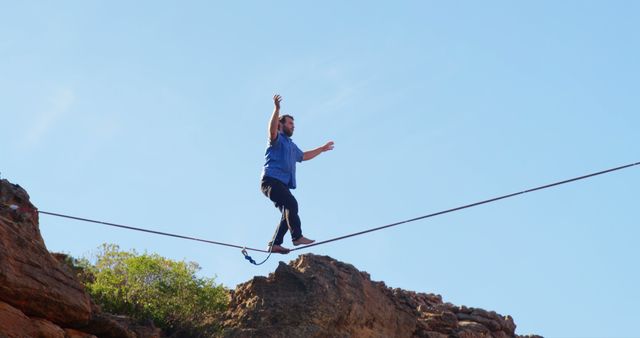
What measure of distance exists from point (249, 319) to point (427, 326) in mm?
4338

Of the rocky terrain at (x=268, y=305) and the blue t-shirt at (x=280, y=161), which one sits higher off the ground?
the blue t-shirt at (x=280, y=161)

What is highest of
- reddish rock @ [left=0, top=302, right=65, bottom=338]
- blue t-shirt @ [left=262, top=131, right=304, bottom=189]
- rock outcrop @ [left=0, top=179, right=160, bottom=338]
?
blue t-shirt @ [left=262, top=131, right=304, bottom=189]

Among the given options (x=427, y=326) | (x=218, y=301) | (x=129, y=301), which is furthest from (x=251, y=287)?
(x=427, y=326)

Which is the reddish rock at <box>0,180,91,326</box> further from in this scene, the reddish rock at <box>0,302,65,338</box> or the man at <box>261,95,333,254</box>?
the man at <box>261,95,333,254</box>

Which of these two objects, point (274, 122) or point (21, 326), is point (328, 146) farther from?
point (21, 326)

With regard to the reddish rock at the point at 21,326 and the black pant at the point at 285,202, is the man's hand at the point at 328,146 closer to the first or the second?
the black pant at the point at 285,202

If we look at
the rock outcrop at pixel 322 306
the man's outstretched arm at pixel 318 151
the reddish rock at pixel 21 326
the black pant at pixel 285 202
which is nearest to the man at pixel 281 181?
the black pant at pixel 285 202

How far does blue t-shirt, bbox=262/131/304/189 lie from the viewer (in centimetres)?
1878

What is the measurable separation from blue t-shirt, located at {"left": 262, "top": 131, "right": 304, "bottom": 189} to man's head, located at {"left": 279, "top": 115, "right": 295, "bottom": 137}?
27cm

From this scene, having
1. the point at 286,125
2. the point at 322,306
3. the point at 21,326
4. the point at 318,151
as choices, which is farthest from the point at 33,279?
the point at 318,151

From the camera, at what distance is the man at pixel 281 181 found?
61.0 ft

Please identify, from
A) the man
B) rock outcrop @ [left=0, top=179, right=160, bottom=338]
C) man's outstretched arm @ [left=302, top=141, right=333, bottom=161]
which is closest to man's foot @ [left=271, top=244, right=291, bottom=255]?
the man

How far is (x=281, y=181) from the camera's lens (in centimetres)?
1877

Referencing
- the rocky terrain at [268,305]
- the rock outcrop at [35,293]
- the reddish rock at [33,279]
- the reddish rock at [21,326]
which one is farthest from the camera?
the rocky terrain at [268,305]
